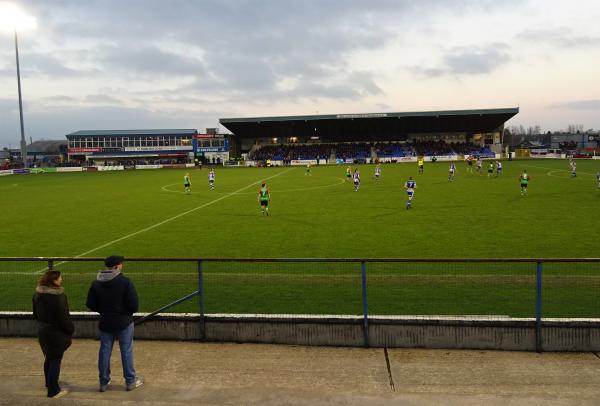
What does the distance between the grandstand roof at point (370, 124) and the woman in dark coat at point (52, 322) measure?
273 ft

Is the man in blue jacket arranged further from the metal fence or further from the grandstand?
the grandstand

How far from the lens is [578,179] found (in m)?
37.1

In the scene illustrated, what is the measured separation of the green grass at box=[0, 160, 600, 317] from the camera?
8.76 meters

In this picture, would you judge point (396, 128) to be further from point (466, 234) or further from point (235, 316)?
point (235, 316)

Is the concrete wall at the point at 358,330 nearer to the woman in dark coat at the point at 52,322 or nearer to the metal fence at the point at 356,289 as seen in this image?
the metal fence at the point at 356,289

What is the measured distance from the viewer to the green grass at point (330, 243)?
8758 mm

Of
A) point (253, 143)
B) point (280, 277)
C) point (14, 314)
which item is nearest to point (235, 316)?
point (280, 277)

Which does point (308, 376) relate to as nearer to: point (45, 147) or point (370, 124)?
point (370, 124)

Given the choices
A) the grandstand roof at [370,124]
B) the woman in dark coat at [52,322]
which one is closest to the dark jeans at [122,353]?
the woman in dark coat at [52,322]

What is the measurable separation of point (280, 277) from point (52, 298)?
4855 millimetres

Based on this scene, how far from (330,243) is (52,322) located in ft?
34.9

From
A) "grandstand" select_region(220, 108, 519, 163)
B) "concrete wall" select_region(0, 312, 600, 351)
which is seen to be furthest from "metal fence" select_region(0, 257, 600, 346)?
"grandstand" select_region(220, 108, 519, 163)

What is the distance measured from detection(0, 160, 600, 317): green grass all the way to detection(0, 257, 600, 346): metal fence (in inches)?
1.3

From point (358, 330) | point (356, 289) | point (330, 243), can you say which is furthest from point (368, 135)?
point (358, 330)
